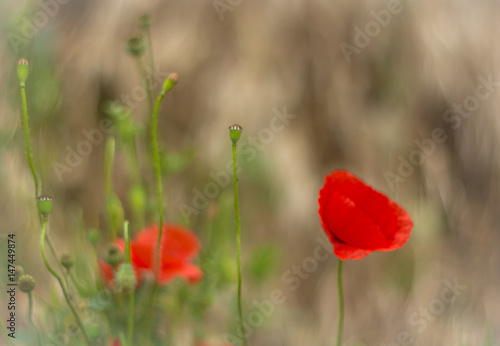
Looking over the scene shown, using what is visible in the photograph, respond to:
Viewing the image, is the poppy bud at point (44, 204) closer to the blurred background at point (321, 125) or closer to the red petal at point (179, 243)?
the red petal at point (179, 243)

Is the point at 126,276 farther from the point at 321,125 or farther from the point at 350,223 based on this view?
the point at 321,125

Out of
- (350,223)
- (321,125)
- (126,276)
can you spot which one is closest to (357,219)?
(350,223)

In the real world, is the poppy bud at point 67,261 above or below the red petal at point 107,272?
above

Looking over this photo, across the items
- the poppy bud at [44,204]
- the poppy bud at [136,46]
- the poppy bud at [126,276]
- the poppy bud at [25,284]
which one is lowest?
the poppy bud at [25,284]

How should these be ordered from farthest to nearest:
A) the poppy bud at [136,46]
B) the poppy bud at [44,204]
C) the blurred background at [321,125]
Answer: the blurred background at [321,125]
the poppy bud at [136,46]
the poppy bud at [44,204]

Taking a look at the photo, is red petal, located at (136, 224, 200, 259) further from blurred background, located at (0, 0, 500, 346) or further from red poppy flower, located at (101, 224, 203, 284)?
blurred background, located at (0, 0, 500, 346)

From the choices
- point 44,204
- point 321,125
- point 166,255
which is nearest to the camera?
point 44,204

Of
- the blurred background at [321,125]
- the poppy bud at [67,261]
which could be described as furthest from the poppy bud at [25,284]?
the blurred background at [321,125]
